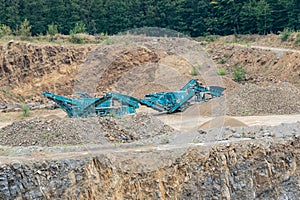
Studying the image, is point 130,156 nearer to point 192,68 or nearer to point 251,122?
point 251,122

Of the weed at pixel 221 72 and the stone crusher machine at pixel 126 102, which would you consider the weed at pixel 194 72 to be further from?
the stone crusher machine at pixel 126 102

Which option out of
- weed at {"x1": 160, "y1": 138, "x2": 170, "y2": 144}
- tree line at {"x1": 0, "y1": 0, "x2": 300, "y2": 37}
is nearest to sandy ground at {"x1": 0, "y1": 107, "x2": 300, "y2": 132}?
weed at {"x1": 160, "y1": 138, "x2": 170, "y2": 144}

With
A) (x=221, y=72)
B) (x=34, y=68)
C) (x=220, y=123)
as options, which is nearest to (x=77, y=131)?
(x=220, y=123)

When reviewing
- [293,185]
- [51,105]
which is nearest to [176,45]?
[51,105]

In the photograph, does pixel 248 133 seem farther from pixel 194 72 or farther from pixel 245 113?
pixel 194 72

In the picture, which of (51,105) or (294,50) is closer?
(51,105)

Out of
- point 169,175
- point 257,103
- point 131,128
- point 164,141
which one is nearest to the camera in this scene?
point 169,175
